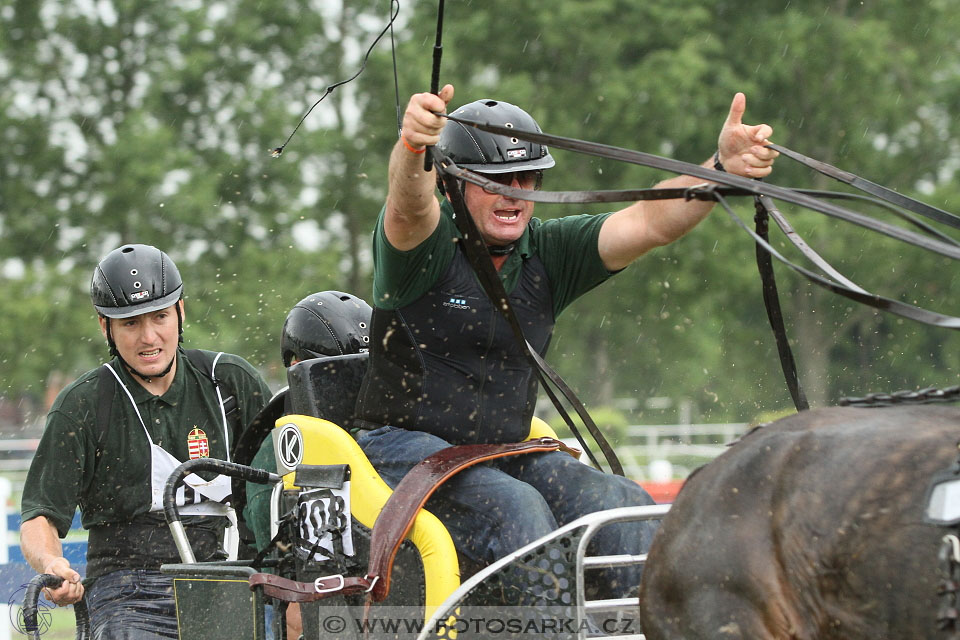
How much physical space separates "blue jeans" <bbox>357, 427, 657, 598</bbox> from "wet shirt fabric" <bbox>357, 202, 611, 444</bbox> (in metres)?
0.09

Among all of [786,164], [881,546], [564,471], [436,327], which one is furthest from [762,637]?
[786,164]

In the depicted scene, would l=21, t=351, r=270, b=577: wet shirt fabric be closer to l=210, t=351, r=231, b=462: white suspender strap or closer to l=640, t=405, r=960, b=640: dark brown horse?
l=210, t=351, r=231, b=462: white suspender strap

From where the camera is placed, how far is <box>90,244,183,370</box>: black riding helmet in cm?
493

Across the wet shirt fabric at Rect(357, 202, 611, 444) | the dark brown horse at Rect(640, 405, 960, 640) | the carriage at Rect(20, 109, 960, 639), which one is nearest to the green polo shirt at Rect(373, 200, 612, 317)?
the wet shirt fabric at Rect(357, 202, 611, 444)

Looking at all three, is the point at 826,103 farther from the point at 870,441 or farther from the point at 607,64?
the point at 870,441

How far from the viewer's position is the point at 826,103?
65.0 ft

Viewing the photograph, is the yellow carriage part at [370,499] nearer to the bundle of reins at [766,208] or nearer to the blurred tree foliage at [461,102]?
the bundle of reins at [766,208]

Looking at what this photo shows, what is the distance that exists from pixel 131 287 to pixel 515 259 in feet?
5.66

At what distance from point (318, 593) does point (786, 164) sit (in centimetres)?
1676

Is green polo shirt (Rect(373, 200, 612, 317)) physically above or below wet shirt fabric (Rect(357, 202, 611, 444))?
above

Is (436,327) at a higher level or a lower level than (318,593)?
higher

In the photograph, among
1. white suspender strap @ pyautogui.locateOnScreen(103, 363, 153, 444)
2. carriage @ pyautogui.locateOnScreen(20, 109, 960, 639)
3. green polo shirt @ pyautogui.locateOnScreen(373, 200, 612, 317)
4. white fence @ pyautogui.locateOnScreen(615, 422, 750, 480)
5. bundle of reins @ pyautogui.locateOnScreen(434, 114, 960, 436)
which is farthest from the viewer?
white fence @ pyautogui.locateOnScreen(615, 422, 750, 480)

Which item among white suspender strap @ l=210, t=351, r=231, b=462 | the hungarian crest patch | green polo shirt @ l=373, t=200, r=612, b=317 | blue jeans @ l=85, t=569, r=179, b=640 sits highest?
green polo shirt @ l=373, t=200, r=612, b=317

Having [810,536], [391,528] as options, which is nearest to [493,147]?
[391,528]
